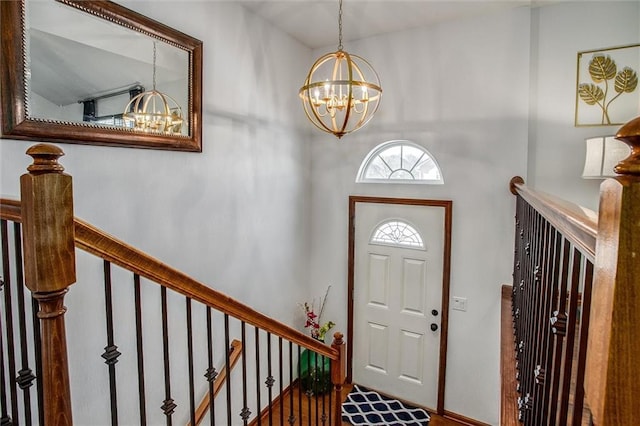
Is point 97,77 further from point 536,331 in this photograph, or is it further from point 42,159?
point 536,331

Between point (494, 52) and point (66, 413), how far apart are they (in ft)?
12.0

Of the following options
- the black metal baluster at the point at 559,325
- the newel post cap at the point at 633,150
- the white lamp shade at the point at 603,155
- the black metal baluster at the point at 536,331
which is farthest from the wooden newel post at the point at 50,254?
the white lamp shade at the point at 603,155

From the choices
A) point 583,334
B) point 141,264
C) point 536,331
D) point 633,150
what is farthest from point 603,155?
point 141,264

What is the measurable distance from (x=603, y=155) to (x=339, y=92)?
1919mm

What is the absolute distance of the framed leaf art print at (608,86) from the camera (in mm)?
2705

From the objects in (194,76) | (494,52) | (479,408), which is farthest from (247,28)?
(479,408)

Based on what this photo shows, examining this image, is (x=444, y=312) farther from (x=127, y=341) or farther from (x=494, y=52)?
(x=127, y=341)

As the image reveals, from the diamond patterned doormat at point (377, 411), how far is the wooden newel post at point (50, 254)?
305cm

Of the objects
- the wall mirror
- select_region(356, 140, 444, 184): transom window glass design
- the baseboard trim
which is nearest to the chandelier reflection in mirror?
the wall mirror

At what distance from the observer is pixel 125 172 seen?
2195 millimetres

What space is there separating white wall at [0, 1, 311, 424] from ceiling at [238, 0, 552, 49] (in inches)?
7.4

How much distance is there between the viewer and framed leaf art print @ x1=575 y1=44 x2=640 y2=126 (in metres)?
2.71

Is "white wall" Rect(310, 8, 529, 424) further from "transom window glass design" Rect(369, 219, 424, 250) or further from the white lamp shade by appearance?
the white lamp shade

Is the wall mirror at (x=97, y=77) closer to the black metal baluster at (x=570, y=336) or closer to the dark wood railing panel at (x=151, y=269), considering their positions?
the dark wood railing panel at (x=151, y=269)
